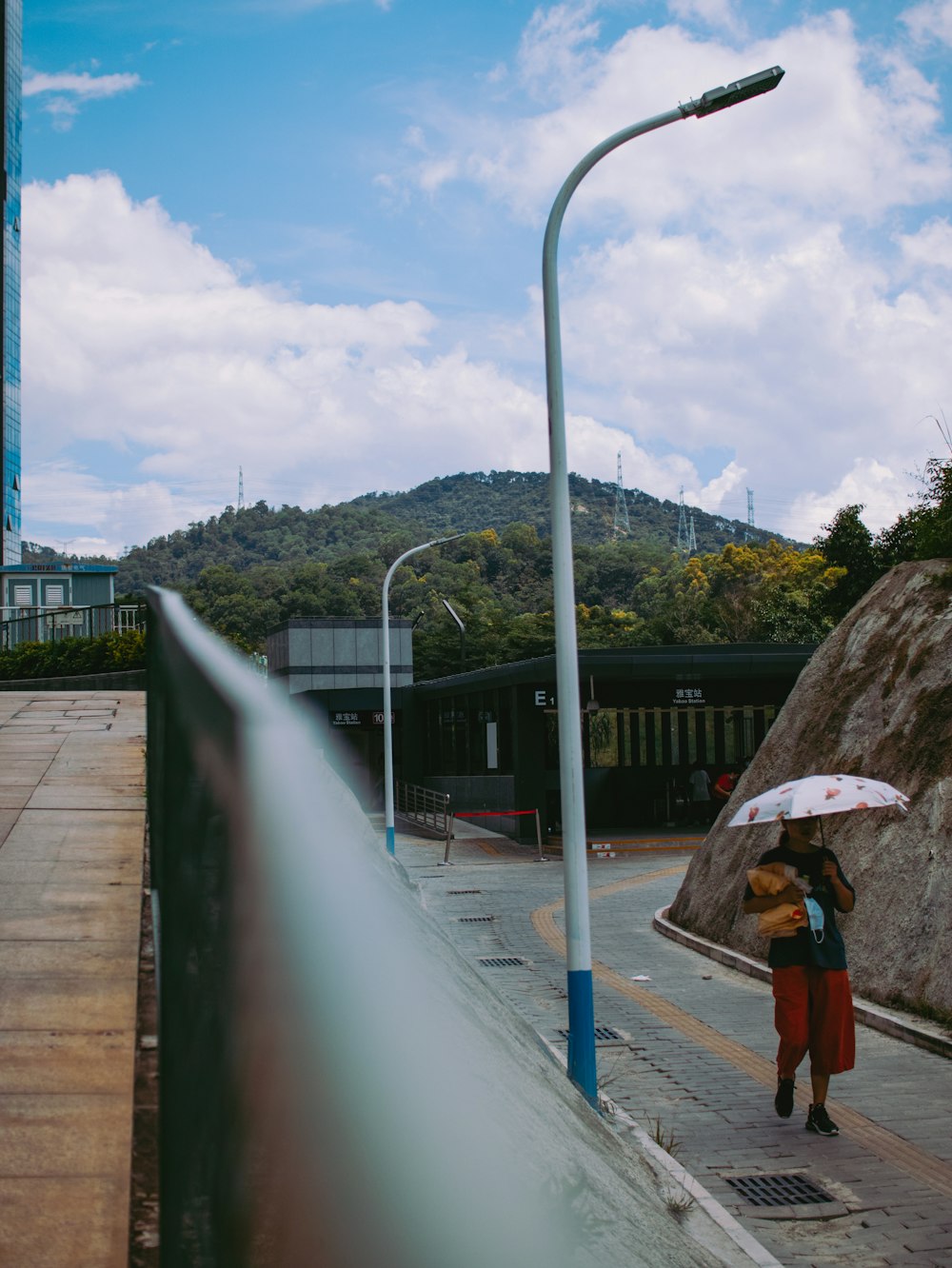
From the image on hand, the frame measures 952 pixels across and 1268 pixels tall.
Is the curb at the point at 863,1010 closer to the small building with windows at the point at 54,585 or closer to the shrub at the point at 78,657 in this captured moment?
the shrub at the point at 78,657

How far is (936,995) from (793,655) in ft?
64.7

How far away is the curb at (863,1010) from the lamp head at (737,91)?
678 cm

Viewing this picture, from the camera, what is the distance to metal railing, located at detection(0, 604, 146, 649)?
80.7 ft

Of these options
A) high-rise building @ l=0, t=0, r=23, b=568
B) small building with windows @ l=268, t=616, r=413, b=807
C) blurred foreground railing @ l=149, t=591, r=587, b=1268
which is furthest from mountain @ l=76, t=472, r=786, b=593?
blurred foreground railing @ l=149, t=591, r=587, b=1268

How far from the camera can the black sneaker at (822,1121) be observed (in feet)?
23.1

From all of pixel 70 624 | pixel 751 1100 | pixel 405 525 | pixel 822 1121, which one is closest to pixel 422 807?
pixel 70 624

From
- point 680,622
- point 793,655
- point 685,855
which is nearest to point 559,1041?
point 685,855

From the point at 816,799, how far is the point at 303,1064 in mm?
6528

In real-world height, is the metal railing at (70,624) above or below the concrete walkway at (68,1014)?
above

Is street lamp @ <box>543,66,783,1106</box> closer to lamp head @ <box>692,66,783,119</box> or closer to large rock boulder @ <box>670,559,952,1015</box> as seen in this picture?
lamp head @ <box>692,66,783,119</box>

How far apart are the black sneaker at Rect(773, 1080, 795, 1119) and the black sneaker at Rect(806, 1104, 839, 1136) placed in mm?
259

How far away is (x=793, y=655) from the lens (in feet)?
93.7

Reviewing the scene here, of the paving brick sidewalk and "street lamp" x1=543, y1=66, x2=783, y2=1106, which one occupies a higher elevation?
"street lamp" x1=543, y1=66, x2=783, y2=1106

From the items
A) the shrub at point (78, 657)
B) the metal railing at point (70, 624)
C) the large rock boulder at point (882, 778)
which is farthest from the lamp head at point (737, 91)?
the metal railing at point (70, 624)
